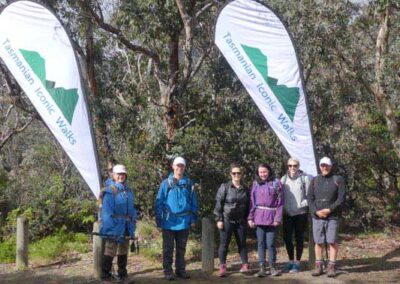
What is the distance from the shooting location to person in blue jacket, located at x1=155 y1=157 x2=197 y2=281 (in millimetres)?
8023

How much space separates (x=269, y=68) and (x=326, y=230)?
2.47m

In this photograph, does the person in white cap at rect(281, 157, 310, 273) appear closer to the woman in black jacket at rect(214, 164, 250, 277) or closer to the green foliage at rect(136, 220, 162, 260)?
the woman in black jacket at rect(214, 164, 250, 277)

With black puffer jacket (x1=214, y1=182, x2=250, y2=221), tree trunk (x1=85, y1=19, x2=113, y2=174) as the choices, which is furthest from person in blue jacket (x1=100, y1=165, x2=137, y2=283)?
tree trunk (x1=85, y1=19, x2=113, y2=174)

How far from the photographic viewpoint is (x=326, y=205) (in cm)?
805

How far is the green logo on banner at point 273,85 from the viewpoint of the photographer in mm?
8539

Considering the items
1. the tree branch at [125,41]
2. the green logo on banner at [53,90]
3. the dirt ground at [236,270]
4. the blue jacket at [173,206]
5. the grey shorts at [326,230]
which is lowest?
the dirt ground at [236,270]

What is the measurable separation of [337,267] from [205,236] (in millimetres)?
2053

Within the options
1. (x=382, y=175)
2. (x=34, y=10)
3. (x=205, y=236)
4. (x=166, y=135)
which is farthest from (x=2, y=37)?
(x=382, y=175)

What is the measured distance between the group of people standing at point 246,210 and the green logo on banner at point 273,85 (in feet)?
2.70

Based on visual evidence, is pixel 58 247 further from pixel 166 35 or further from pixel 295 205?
pixel 295 205

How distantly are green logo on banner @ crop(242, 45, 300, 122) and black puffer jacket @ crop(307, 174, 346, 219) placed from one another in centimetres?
106

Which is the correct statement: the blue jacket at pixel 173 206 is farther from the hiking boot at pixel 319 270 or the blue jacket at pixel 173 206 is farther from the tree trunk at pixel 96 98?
the tree trunk at pixel 96 98

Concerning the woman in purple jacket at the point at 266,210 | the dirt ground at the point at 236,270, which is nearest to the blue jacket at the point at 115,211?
the dirt ground at the point at 236,270

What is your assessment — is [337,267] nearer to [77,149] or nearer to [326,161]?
[326,161]
